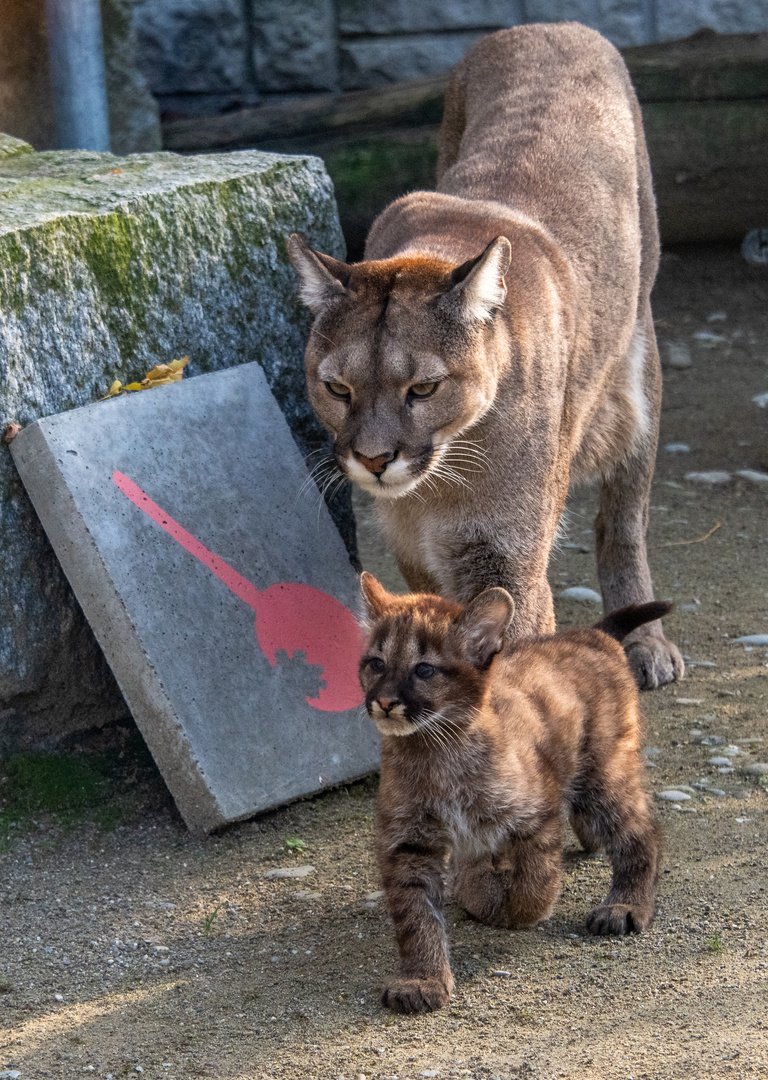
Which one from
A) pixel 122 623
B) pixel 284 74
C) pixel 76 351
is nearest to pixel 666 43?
pixel 284 74

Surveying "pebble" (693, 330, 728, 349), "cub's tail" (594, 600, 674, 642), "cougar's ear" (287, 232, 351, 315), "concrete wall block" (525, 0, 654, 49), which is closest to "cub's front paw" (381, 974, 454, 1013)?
"cub's tail" (594, 600, 674, 642)

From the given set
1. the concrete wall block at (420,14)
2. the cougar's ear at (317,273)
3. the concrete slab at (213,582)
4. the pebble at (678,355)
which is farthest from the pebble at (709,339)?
the cougar's ear at (317,273)

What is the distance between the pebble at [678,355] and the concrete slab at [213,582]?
4497 mm

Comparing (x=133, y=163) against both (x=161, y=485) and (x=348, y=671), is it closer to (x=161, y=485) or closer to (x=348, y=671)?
(x=161, y=485)

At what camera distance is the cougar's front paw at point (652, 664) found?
191 inches

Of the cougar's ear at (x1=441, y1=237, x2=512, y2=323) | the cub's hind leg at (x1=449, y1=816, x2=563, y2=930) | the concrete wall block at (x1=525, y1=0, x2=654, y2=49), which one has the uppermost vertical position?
the cougar's ear at (x1=441, y1=237, x2=512, y2=323)

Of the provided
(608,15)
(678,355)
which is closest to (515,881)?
(678,355)

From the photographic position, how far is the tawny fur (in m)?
3.04

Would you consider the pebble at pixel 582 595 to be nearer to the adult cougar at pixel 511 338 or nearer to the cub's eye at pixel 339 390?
the adult cougar at pixel 511 338

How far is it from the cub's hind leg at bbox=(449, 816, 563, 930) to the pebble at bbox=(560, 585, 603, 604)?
227cm

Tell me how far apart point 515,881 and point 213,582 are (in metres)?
1.32

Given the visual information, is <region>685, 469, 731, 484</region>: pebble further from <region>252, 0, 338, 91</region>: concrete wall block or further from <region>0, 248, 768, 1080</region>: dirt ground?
<region>252, 0, 338, 91</region>: concrete wall block

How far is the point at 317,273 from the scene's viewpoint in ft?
12.3

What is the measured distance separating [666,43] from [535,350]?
4762 millimetres
